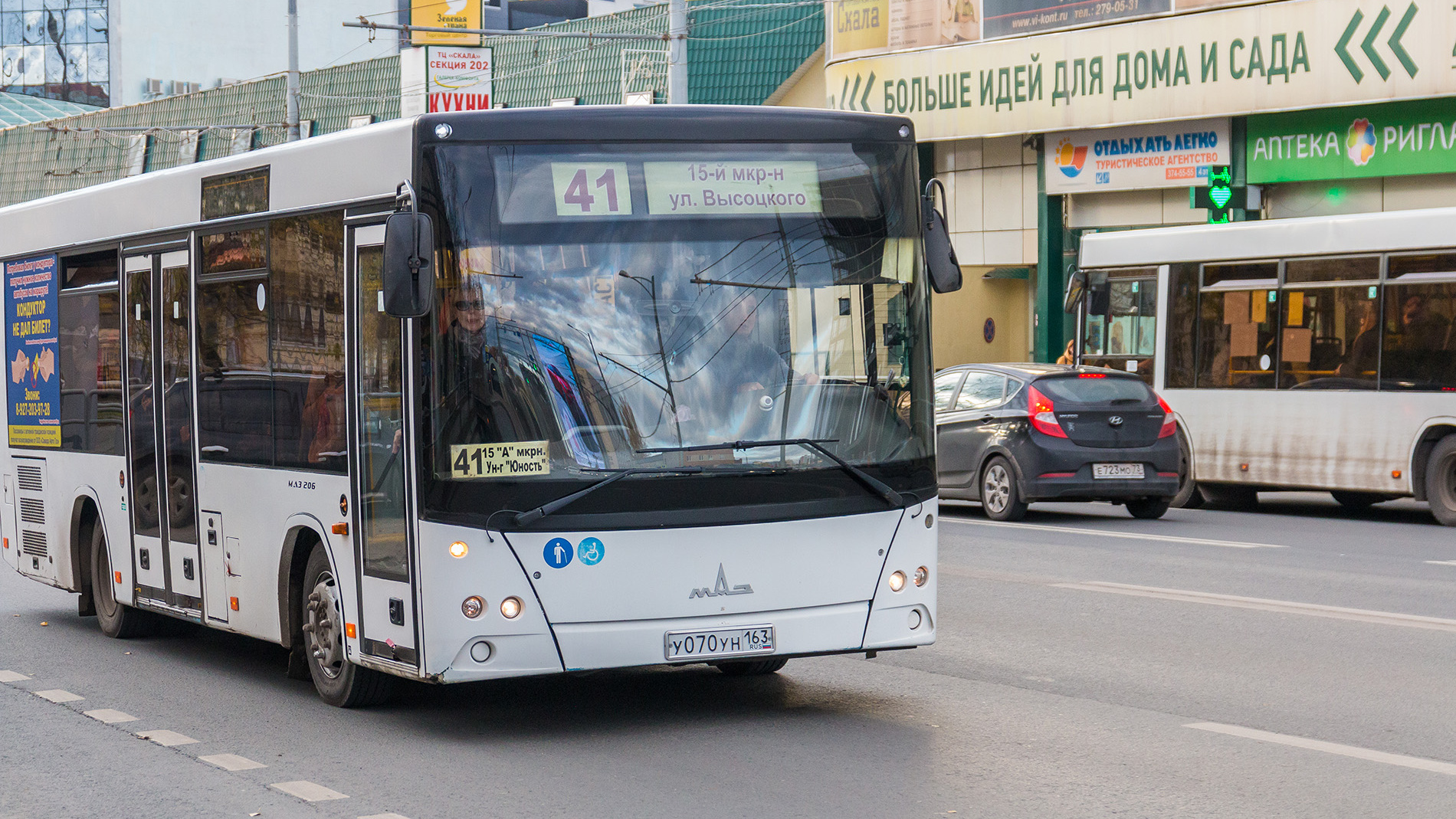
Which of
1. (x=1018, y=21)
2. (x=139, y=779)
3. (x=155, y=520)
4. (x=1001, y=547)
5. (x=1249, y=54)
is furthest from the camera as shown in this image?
(x=1018, y=21)

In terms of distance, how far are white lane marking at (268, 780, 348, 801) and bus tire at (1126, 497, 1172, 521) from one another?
12.4m

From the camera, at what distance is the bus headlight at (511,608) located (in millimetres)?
7355

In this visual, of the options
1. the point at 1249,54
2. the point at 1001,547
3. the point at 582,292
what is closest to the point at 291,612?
the point at 582,292

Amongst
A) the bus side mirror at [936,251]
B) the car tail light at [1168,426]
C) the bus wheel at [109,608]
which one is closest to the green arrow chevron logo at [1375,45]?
the car tail light at [1168,426]

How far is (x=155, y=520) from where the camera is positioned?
10.3 meters

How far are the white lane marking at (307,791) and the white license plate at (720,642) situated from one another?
1484 millimetres

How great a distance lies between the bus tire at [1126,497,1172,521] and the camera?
59.4 feet

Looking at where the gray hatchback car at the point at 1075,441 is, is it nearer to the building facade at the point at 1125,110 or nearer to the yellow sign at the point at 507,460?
the building facade at the point at 1125,110

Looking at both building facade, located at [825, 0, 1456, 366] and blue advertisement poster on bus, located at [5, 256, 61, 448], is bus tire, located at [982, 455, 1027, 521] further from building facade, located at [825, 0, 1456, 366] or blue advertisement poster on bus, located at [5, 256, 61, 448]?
blue advertisement poster on bus, located at [5, 256, 61, 448]

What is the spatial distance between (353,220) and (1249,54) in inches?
817

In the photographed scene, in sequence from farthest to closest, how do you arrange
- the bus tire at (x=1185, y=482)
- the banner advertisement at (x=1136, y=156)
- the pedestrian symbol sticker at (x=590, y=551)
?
the banner advertisement at (x=1136, y=156) < the bus tire at (x=1185, y=482) < the pedestrian symbol sticker at (x=590, y=551)

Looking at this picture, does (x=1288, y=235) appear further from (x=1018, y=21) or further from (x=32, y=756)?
(x=32, y=756)

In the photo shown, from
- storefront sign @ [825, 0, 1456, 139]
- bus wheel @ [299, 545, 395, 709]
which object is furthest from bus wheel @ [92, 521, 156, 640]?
storefront sign @ [825, 0, 1456, 139]

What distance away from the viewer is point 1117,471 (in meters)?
17.5
